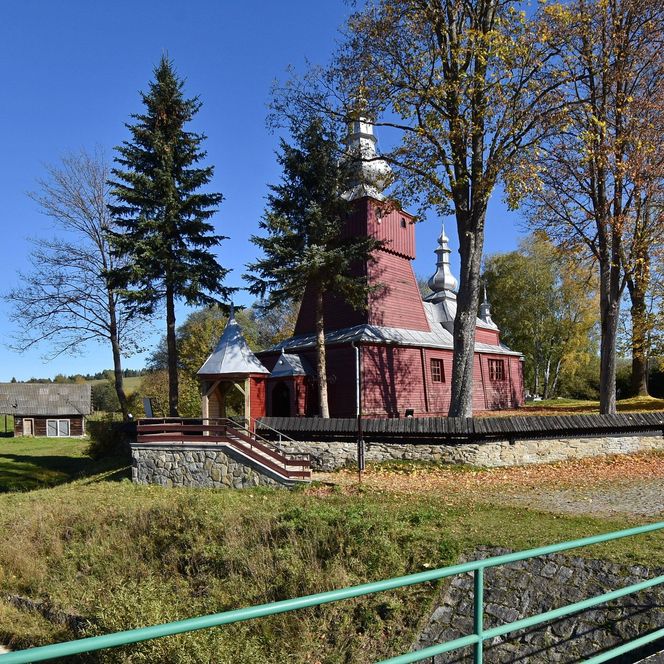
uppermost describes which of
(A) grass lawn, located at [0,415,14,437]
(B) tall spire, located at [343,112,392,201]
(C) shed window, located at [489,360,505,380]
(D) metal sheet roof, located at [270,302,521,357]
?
(B) tall spire, located at [343,112,392,201]

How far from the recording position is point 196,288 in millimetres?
22234

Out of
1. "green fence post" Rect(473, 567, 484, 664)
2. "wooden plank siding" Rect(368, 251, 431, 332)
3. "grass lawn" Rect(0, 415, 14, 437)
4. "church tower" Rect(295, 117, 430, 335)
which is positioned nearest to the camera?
"green fence post" Rect(473, 567, 484, 664)

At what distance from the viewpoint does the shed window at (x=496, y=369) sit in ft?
99.0

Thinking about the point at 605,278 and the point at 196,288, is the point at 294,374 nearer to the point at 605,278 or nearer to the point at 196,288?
the point at 196,288

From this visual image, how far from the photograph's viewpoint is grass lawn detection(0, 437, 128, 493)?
20.2 m

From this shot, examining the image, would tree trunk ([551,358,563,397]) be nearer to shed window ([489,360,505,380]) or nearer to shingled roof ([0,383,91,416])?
shed window ([489,360,505,380])

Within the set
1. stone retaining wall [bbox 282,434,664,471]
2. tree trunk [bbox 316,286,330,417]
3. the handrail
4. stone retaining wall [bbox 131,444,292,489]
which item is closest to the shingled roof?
stone retaining wall [bbox 131,444,292,489]

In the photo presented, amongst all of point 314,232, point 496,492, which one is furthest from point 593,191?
→ point 496,492

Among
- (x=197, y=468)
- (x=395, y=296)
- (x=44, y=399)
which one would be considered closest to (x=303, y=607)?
(x=197, y=468)

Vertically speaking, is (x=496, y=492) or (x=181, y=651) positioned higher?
(x=496, y=492)

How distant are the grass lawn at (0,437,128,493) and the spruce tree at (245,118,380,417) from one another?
9330 millimetres

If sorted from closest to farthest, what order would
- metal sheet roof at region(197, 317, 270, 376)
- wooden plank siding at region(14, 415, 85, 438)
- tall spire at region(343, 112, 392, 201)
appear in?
1. metal sheet roof at region(197, 317, 270, 376)
2. tall spire at region(343, 112, 392, 201)
3. wooden plank siding at region(14, 415, 85, 438)

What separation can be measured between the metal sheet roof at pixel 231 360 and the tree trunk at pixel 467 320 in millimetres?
6382

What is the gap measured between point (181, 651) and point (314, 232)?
47.6 ft
